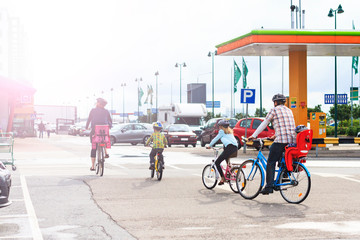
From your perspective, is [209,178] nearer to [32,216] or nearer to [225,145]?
[225,145]

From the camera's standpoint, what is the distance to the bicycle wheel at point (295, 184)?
8664 millimetres

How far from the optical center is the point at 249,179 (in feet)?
30.5

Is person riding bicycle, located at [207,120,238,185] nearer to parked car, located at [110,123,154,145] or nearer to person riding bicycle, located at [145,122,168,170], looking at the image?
person riding bicycle, located at [145,122,168,170]

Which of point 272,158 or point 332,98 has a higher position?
point 332,98

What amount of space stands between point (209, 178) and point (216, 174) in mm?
256

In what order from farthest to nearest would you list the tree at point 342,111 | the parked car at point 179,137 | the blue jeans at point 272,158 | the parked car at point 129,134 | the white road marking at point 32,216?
the tree at point 342,111
the parked car at point 129,134
the parked car at point 179,137
the blue jeans at point 272,158
the white road marking at point 32,216

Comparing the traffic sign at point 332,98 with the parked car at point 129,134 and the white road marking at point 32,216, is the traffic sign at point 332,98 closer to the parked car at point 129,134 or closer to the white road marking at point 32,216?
the parked car at point 129,134

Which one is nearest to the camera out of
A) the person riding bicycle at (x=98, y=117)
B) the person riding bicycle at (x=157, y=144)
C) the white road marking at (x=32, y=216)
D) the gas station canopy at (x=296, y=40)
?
the white road marking at (x=32, y=216)

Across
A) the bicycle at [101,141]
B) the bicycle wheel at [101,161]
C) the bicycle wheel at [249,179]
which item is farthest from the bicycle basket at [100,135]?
the bicycle wheel at [249,179]

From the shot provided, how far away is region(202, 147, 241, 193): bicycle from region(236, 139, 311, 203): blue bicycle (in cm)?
32

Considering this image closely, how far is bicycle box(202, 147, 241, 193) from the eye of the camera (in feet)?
32.7

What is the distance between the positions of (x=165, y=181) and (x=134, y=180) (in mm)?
732

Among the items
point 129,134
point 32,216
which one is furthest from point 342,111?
point 32,216

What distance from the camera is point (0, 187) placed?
6.43 meters
